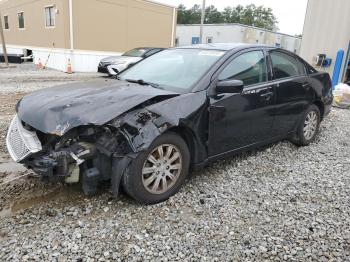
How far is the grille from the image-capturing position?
9.43 feet

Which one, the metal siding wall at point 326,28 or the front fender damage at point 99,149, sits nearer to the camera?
the front fender damage at point 99,149

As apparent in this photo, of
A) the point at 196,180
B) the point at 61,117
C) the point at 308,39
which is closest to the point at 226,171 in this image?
the point at 196,180

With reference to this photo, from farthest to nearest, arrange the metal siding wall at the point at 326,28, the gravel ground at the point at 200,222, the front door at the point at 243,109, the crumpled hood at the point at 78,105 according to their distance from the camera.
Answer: the metal siding wall at the point at 326,28, the front door at the point at 243,109, the crumpled hood at the point at 78,105, the gravel ground at the point at 200,222

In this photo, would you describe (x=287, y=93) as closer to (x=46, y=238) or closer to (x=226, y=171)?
(x=226, y=171)

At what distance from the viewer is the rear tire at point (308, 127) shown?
491 centimetres

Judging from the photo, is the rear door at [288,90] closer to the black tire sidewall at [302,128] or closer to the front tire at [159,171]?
the black tire sidewall at [302,128]

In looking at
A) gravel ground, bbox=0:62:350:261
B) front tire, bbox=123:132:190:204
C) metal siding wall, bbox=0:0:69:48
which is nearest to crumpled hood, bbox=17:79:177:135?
front tire, bbox=123:132:190:204

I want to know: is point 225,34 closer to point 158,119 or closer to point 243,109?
point 243,109

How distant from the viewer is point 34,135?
3000 millimetres

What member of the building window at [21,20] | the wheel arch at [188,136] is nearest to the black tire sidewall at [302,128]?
the wheel arch at [188,136]

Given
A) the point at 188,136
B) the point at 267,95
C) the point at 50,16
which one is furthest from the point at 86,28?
the point at 188,136

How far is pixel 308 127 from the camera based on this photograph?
16.5ft

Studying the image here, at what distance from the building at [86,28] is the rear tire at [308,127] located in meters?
13.1

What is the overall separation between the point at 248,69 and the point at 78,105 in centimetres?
213
